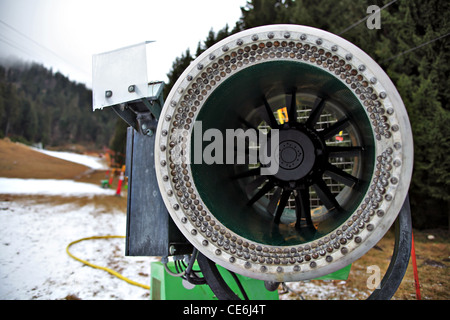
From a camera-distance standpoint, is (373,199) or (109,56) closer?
(373,199)

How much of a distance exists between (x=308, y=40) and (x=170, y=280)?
7.46 ft

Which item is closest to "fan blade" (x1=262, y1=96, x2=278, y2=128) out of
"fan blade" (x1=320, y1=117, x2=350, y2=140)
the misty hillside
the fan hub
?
the fan hub

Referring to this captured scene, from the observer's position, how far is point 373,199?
1229 millimetres

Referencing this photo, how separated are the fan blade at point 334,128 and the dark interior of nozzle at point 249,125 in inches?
2.0

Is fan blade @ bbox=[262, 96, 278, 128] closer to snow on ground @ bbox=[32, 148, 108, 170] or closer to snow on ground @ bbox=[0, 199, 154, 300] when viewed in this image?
snow on ground @ bbox=[0, 199, 154, 300]

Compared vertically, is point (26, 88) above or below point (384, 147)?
above

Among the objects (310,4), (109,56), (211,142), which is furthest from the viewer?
(310,4)

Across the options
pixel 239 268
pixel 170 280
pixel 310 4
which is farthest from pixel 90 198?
pixel 239 268

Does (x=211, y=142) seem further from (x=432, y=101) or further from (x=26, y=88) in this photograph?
(x=26, y=88)

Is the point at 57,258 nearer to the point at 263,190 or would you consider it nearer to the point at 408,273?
the point at 263,190

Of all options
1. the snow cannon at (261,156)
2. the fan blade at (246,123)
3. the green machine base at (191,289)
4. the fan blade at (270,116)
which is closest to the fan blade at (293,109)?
the snow cannon at (261,156)

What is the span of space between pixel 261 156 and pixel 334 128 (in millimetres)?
527

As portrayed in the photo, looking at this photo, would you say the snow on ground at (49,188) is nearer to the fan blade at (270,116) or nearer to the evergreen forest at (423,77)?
the fan blade at (270,116)

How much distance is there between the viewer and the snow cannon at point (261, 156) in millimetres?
1236
